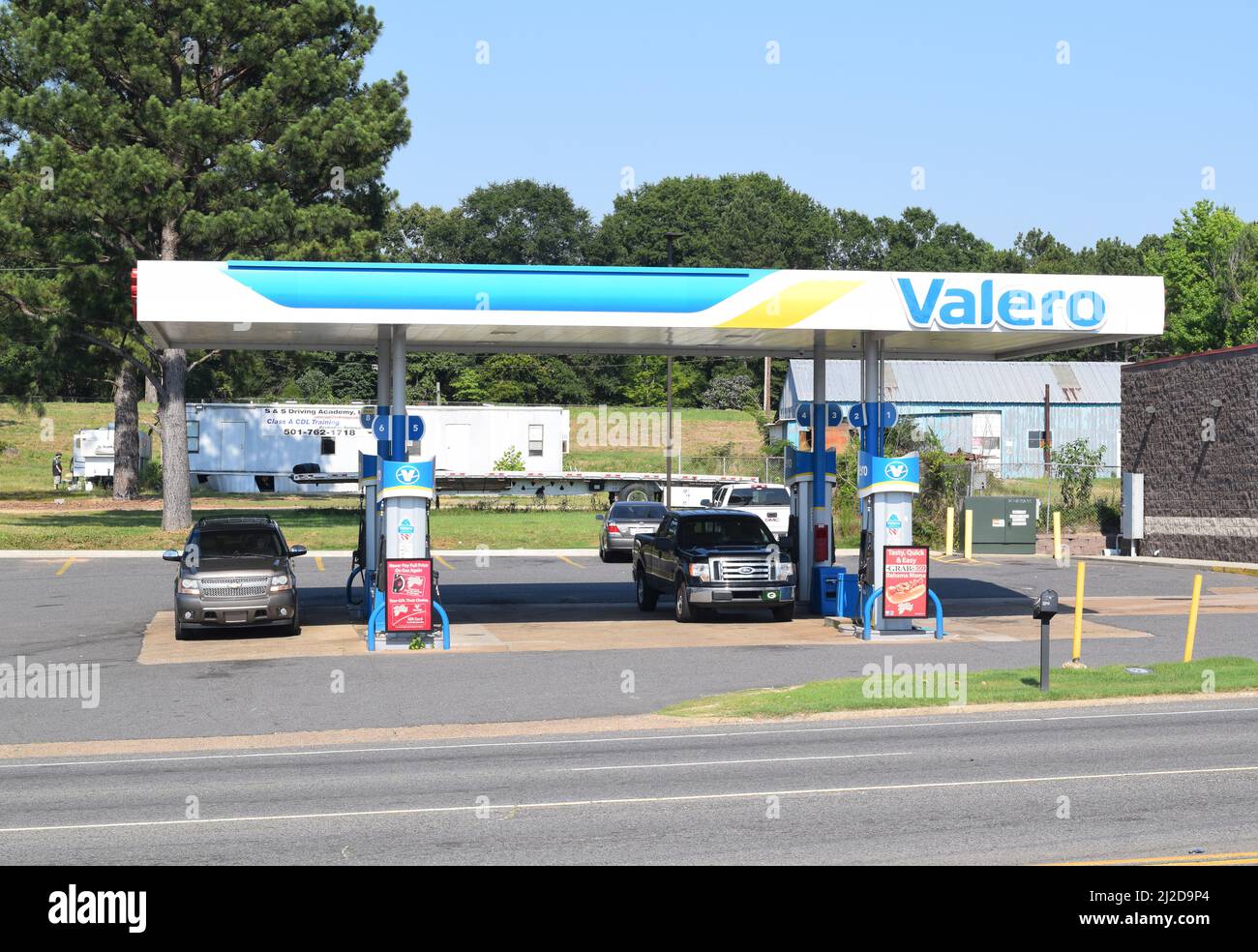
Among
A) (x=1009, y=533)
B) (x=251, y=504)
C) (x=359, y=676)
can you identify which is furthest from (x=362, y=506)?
(x=251, y=504)

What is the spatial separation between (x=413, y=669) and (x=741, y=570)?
6481mm

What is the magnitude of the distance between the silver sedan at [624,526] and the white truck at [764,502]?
5.50ft

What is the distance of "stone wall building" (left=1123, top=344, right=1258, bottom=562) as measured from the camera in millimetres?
36188

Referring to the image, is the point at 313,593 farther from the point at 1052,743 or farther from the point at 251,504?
the point at 251,504

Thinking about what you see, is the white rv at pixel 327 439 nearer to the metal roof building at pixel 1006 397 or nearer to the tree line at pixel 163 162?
the tree line at pixel 163 162

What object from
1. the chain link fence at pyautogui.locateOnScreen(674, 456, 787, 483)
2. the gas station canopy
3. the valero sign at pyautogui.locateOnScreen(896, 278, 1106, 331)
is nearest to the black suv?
the gas station canopy

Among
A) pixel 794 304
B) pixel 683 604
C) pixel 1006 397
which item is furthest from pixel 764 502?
pixel 1006 397

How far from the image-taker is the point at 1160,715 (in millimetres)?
14797

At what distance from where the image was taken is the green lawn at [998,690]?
1545 centimetres

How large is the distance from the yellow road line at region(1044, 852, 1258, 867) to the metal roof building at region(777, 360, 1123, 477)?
211 ft

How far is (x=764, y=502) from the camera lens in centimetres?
3712

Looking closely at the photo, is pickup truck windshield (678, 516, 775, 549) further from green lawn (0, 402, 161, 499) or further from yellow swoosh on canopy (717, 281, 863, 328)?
green lawn (0, 402, 161, 499)

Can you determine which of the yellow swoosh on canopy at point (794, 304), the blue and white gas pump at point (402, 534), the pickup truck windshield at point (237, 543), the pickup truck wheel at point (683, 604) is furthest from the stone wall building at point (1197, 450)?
the pickup truck windshield at point (237, 543)
